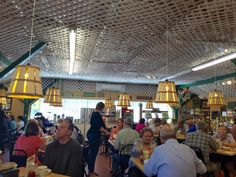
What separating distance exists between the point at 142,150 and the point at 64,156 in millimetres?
1528

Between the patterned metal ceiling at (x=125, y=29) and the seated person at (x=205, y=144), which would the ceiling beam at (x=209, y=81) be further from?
the seated person at (x=205, y=144)

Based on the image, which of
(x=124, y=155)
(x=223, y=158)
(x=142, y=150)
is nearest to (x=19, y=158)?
(x=142, y=150)

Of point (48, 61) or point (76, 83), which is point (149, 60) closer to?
point (48, 61)

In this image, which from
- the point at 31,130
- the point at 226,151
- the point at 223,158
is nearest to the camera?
the point at 31,130

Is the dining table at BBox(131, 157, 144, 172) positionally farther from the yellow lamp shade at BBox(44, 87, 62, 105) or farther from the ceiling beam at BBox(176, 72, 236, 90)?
the ceiling beam at BBox(176, 72, 236, 90)

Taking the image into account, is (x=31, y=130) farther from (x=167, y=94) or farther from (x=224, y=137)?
(x=224, y=137)

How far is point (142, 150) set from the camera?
4281mm

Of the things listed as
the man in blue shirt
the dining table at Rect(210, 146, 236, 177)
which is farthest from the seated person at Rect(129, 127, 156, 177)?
the dining table at Rect(210, 146, 236, 177)

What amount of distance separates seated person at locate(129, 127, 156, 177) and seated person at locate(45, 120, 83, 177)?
101cm

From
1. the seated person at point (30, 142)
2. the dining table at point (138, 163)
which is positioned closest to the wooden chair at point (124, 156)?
the dining table at point (138, 163)

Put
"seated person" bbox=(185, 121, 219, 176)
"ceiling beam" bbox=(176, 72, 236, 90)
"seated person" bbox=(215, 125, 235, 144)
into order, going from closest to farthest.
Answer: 1. "seated person" bbox=(185, 121, 219, 176)
2. "seated person" bbox=(215, 125, 235, 144)
3. "ceiling beam" bbox=(176, 72, 236, 90)

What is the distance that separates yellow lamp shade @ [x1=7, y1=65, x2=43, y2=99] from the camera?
8.79 ft

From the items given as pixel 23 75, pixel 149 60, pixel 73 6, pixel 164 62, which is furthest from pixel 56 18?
pixel 164 62

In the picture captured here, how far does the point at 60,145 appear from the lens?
3.35m
